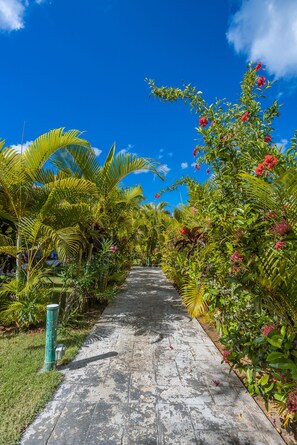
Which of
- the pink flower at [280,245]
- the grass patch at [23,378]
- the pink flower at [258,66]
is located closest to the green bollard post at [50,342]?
the grass patch at [23,378]

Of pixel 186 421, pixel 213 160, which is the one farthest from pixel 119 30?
pixel 186 421

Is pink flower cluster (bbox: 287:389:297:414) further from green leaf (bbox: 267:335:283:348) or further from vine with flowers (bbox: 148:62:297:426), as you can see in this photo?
green leaf (bbox: 267:335:283:348)

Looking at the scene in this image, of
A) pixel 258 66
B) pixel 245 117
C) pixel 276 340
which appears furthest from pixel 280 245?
pixel 258 66

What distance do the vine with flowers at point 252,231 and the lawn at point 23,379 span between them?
182 cm

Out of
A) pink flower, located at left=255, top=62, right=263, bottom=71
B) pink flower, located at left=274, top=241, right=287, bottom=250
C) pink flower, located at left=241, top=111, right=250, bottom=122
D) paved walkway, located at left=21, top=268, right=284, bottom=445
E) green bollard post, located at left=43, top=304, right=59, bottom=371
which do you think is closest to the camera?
pink flower, located at left=274, top=241, right=287, bottom=250

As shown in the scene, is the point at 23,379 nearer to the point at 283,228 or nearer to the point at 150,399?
the point at 150,399

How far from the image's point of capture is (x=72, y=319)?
456 centimetres

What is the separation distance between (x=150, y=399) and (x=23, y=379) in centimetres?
141

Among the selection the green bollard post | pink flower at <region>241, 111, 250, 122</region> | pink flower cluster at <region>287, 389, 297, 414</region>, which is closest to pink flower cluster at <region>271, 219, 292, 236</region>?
pink flower cluster at <region>287, 389, 297, 414</region>

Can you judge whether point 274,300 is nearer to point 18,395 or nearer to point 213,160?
point 213,160

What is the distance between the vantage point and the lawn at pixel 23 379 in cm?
215

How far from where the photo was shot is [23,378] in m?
2.82

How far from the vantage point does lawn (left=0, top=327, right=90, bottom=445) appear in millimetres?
2148

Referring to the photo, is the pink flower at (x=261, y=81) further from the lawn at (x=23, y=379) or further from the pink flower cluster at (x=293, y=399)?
the lawn at (x=23, y=379)
